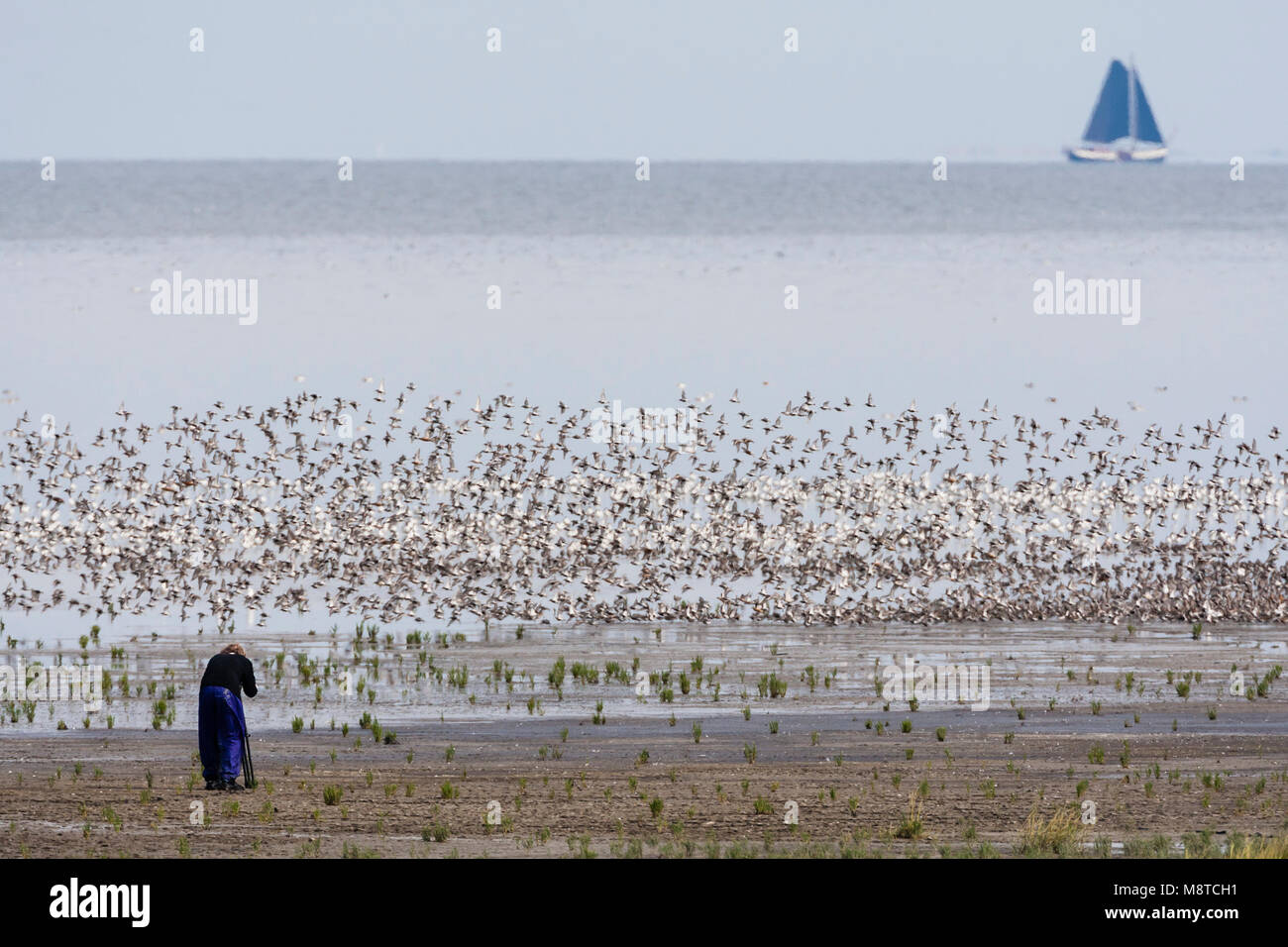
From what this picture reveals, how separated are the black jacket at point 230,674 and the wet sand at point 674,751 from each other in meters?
1.15

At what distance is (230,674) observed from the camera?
22141 mm

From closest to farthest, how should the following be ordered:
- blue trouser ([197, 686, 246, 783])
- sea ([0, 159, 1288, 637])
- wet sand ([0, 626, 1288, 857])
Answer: wet sand ([0, 626, 1288, 857]) < blue trouser ([197, 686, 246, 783]) < sea ([0, 159, 1288, 637])

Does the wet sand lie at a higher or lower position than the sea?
lower

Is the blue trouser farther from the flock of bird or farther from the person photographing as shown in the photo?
the flock of bird

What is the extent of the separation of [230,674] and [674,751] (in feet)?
18.4

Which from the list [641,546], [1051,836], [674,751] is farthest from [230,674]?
[641,546]

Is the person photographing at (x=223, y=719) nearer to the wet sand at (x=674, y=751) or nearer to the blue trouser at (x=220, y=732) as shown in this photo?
the blue trouser at (x=220, y=732)

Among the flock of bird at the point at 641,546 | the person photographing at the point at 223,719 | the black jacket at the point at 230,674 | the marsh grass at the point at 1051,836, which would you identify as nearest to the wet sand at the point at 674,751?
the marsh grass at the point at 1051,836

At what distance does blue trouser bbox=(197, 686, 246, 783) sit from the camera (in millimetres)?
21859

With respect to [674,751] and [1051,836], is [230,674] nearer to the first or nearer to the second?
[674,751]

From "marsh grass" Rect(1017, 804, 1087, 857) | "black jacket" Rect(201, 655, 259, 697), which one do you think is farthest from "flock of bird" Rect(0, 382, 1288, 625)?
"marsh grass" Rect(1017, 804, 1087, 857)

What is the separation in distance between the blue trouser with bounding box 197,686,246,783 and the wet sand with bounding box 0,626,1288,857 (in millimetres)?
313
